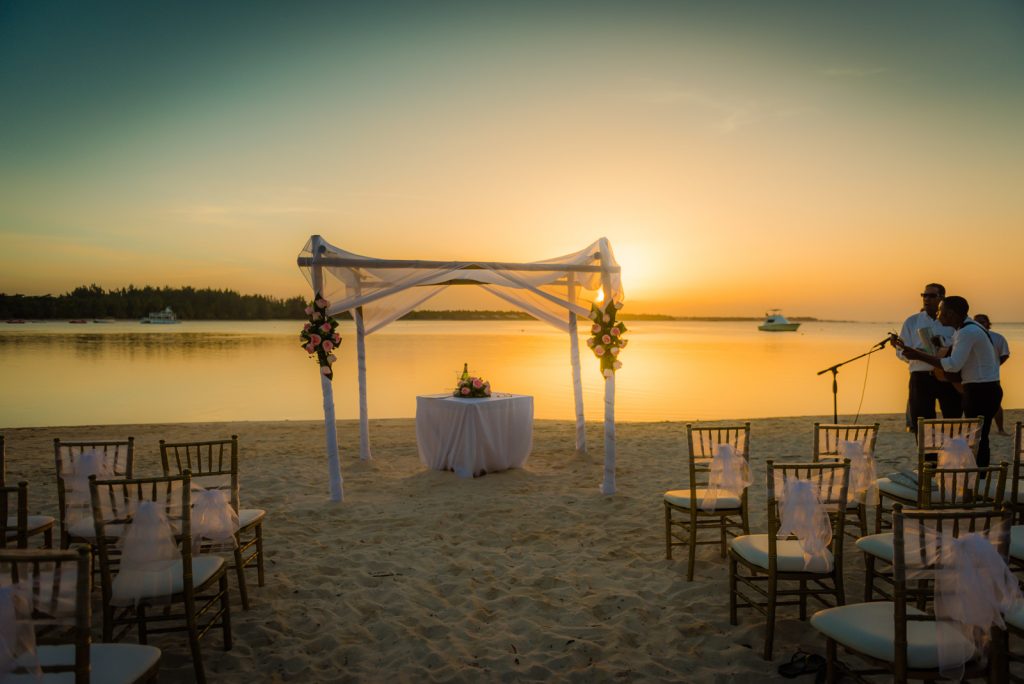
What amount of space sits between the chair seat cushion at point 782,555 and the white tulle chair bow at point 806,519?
33 millimetres

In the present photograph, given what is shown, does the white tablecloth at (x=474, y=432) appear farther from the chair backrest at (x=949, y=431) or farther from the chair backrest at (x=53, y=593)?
the chair backrest at (x=53, y=593)

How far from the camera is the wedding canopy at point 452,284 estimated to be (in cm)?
640

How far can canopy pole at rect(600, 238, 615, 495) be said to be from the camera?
6371mm

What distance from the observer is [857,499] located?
12.9 ft

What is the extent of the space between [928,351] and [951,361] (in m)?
1.16

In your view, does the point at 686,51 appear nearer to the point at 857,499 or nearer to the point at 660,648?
the point at 857,499

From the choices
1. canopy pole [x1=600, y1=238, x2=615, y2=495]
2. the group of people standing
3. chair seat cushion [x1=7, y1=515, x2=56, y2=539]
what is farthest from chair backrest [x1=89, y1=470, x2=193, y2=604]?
the group of people standing

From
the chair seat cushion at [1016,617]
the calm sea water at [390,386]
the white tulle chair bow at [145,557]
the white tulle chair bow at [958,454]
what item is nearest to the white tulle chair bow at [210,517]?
the white tulle chair bow at [145,557]

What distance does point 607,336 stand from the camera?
274 inches

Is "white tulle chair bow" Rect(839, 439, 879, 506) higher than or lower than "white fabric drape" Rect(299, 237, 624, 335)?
lower

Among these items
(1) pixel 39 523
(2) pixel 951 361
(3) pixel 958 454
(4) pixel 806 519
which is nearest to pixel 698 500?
(4) pixel 806 519

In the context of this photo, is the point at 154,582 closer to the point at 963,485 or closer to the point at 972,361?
the point at 963,485

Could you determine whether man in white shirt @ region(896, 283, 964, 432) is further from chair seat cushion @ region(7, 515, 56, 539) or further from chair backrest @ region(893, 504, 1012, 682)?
chair seat cushion @ region(7, 515, 56, 539)

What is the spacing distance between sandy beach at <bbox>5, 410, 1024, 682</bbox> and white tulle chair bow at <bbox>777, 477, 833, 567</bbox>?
0.61 metres
